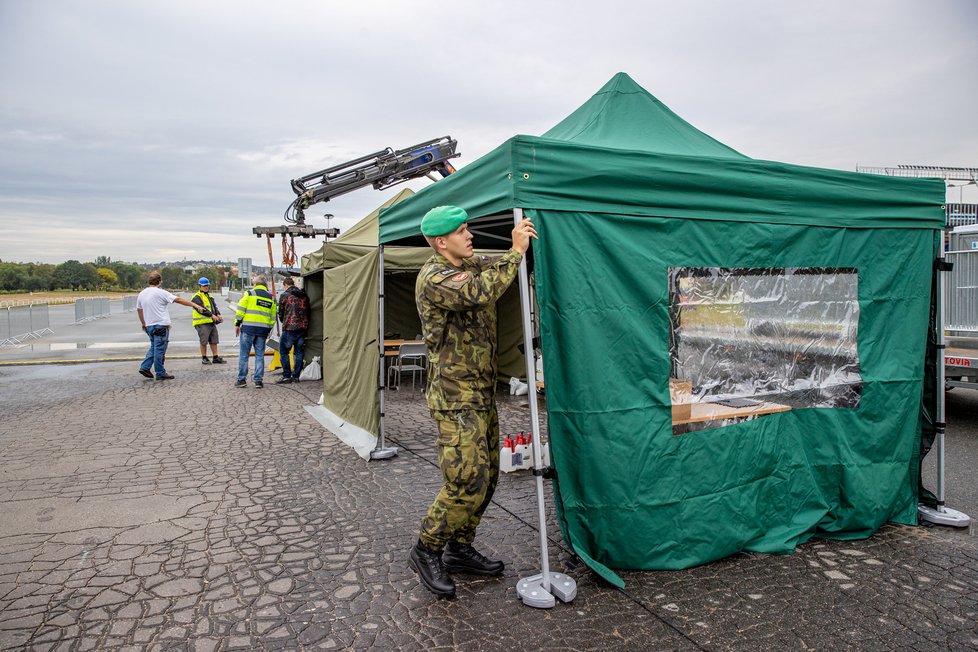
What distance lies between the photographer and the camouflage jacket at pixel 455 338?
10.1 ft

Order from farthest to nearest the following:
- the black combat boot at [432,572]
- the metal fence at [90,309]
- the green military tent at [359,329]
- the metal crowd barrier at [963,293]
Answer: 1. the metal fence at [90,309]
2. the metal crowd barrier at [963,293]
3. the green military tent at [359,329]
4. the black combat boot at [432,572]

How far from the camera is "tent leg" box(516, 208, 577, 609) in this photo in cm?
310

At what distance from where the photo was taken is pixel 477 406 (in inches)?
125

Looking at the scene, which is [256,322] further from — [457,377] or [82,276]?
[82,276]

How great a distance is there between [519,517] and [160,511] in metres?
2.69

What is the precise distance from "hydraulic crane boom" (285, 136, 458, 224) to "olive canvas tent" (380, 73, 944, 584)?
921 cm

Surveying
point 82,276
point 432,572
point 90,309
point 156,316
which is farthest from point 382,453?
point 82,276

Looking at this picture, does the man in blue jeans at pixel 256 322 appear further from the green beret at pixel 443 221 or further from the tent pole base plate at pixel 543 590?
the tent pole base plate at pixel 543 590

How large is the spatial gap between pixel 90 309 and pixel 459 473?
32.5 meters

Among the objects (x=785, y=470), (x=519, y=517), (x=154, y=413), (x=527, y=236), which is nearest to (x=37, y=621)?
(x=519, y=517)

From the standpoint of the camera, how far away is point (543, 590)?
3143 mm

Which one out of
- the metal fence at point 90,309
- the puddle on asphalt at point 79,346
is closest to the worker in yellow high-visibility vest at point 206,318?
the puddle on asphalt at point 79,346

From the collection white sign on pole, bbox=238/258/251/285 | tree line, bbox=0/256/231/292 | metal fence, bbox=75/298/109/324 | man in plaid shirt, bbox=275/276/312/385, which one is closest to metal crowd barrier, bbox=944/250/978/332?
man in plaid shirt, bbox=275/276/312/385

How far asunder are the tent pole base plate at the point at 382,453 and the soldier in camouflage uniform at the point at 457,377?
259cm
